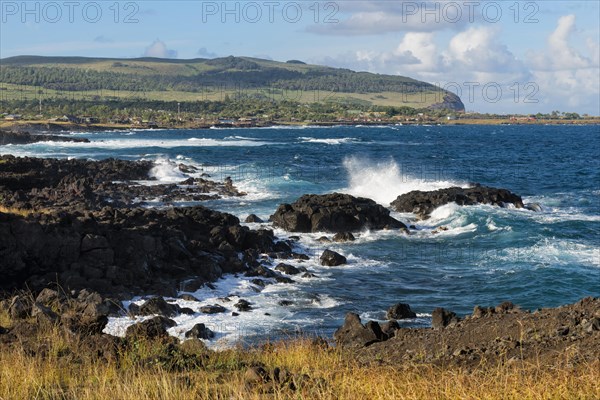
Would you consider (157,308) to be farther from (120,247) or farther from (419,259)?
(419,259)

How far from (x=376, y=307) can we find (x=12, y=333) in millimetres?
10941

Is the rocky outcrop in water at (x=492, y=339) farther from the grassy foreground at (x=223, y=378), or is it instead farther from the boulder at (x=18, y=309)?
the boulder at (x=18, y=309)

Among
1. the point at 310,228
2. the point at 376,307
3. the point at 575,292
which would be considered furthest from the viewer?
the point at 310,228

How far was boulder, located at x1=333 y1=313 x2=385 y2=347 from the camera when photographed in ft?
46.6

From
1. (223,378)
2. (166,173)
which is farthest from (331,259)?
(166,173)

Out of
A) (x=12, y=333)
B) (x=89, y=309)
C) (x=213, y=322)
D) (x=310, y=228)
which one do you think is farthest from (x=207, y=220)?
(x=12, y=333)

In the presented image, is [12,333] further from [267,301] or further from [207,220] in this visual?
[207,220]

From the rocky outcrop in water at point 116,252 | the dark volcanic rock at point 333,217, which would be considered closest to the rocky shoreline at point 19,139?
the dark volcanic rock at point 333,217

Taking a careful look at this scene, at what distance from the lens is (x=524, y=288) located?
21.7 m

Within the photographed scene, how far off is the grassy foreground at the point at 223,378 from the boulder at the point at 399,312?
25.5 feet

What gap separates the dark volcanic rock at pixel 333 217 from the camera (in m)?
30.7

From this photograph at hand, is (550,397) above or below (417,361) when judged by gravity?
above

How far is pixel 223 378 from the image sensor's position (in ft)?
26.0

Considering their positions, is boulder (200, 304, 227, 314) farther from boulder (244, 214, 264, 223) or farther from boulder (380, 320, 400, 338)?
boulder (244, 214, 264, 223)
